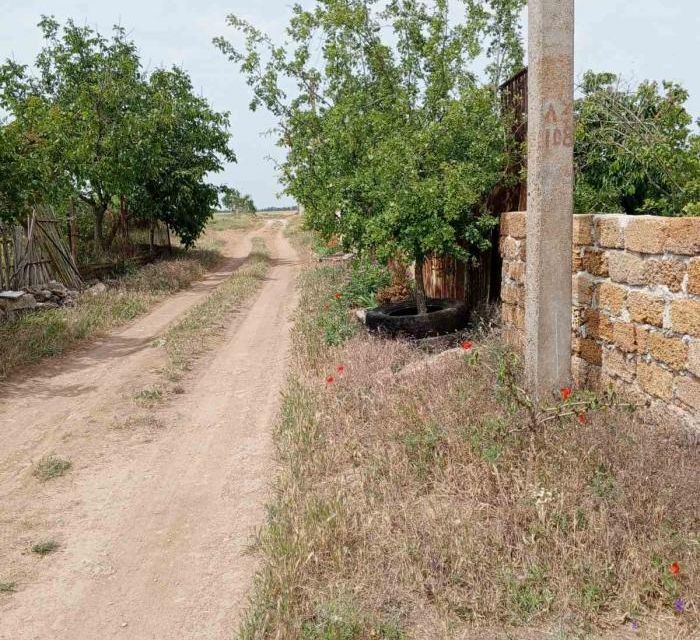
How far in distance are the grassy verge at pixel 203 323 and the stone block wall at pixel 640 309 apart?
5107 millimetres

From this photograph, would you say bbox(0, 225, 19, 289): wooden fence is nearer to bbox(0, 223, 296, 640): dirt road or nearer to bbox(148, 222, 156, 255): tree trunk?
bbox(0, 223, 296, 640): dirt road

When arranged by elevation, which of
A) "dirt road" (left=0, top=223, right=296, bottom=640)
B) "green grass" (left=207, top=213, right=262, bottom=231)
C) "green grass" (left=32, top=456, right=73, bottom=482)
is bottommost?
"dirt road" (left=0, top=223, right=296, bottom=640)

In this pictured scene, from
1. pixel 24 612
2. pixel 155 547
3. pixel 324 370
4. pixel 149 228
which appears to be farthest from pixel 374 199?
pixel 149 228

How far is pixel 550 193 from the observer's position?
5133 millimetres

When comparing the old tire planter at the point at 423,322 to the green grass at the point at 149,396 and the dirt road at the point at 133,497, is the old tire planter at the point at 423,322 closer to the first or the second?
the dirt road at the point at 133,497

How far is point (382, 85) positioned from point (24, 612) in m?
8.54

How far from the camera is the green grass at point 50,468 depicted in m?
5.51

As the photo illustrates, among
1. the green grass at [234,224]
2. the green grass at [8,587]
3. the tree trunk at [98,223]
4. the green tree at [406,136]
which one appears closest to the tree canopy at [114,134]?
the tree trunk at [98,223]

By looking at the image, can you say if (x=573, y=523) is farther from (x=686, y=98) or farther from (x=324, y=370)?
(x=686, y=98)

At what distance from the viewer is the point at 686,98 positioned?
8.60 meters

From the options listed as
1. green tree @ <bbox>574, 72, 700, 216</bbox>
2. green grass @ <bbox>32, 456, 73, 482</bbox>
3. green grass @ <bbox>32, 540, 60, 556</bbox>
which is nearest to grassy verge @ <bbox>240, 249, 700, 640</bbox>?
green grass @ <bbox>32, 540, 60, 556</bbox>

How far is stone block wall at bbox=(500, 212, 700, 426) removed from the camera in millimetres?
4465

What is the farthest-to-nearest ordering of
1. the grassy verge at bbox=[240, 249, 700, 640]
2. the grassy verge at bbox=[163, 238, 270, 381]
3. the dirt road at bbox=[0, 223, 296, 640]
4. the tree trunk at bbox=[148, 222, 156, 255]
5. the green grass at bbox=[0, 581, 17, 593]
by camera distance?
1. the tree trunk at bbox=[148, 222, 156, 255]
2. the grassy verge at bbox=[163, 238, 270, 381]
3. the green grass at bbox=[0, 581, 17, 593]
4. the dirt road at bbox=[0, 223, 296, 640]
5. the grassy verge at bbox=[240, 249, 700, 640]

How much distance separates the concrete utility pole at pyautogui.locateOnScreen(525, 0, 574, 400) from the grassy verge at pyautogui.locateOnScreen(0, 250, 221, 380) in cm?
667
